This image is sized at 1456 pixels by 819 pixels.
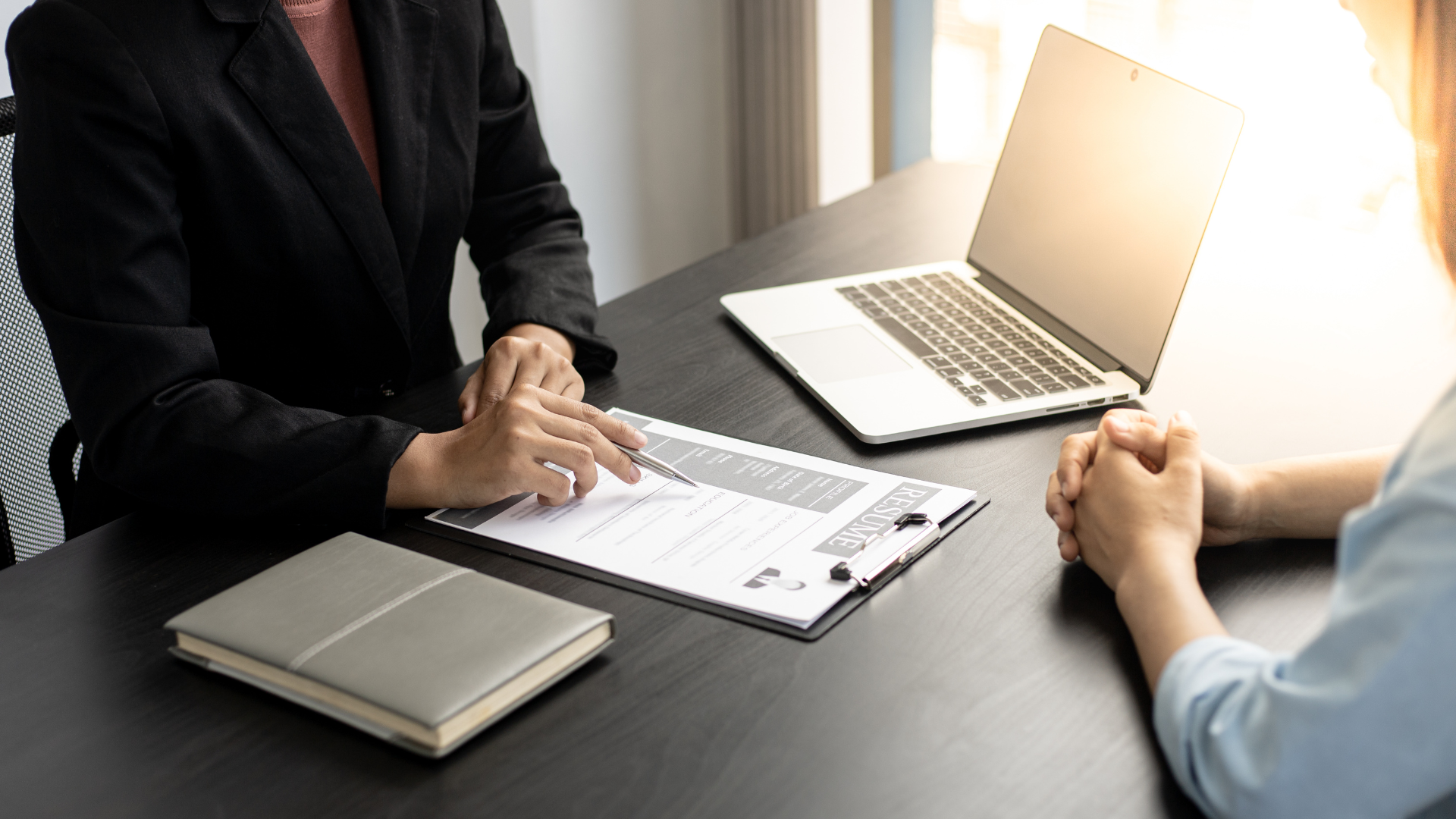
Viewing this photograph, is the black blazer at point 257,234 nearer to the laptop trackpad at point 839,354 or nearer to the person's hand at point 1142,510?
the laptop trackpad at point 839,354

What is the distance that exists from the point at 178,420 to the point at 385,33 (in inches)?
19.2

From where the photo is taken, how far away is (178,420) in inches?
36.6

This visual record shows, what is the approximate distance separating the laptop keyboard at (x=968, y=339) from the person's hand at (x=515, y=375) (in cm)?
34

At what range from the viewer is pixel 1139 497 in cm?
80

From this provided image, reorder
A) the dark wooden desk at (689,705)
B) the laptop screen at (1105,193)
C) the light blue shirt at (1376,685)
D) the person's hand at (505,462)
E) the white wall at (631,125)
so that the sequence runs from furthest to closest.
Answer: the white wall at (631,125), the laptop screen at (1105,193), the person's hand at (505,462), the dark wooden desk at (689,705), the light blue shirt at (1376,685)

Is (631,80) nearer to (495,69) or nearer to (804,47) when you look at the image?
(804,47)

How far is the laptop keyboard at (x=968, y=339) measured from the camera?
107cm

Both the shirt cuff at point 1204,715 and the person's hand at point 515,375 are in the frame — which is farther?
the person's hand at point 515,375

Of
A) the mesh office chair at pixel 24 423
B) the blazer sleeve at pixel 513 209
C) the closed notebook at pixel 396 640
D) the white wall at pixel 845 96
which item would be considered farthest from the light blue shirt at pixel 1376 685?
the white wall at pixel 845 96

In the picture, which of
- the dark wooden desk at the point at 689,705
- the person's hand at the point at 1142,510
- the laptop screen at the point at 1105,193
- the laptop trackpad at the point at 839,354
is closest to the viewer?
the dark wooden desk at the point at 689,705

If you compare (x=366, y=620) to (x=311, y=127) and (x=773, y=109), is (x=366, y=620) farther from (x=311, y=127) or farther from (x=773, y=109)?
(x=773, y=109)

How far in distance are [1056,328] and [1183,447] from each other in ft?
1.20

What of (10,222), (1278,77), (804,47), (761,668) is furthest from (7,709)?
(804,47)

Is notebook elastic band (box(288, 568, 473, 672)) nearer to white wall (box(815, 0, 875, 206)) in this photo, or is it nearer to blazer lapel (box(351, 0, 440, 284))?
blazer lapel (box(351, 0, 440, 284))
